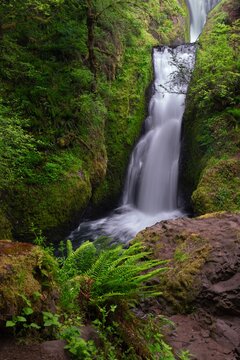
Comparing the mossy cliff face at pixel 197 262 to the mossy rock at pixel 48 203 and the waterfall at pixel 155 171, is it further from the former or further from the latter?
the waterfall at pixel 155 171

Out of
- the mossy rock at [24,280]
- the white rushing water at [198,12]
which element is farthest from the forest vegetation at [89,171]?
the white rushing water at [198,12]

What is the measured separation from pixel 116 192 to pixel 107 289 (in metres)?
7.54

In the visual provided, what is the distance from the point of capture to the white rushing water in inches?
915

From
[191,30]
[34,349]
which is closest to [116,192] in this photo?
[34,349]

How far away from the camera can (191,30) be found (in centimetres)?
2302

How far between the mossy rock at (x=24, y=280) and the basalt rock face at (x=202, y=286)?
68.2 inches

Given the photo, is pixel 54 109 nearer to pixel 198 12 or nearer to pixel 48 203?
pixel 48 203

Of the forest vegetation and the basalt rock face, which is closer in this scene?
the forest vegetation

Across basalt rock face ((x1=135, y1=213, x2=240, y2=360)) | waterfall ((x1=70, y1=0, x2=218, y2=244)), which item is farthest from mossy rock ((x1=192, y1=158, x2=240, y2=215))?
basalt rock face ((x1=135, y1=213, x2=240, y2=360))

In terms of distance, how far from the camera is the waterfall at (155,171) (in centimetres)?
955

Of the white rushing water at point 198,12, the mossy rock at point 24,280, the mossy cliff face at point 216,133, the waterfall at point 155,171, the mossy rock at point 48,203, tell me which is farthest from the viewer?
the white rushing water at point 198,12

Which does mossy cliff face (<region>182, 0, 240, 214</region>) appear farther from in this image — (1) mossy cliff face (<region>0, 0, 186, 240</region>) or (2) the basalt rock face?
(2) the basalt rock face

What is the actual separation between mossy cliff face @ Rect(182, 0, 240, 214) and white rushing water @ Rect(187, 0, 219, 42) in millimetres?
13477

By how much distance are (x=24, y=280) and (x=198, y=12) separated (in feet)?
82.4
